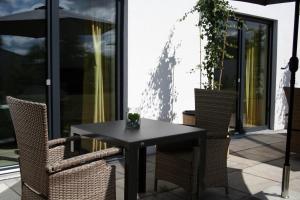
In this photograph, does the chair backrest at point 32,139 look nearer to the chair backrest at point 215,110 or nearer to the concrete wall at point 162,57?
the chair backrest at point 215,110

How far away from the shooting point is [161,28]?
5004mm

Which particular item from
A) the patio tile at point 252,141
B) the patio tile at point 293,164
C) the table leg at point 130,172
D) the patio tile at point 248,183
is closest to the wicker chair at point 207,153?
the patio tile at point 248,183

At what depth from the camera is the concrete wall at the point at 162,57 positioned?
470cm

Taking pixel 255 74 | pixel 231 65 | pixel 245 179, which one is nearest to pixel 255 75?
pixel 255 74

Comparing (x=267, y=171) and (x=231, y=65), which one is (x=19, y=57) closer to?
(x=267, y=171)

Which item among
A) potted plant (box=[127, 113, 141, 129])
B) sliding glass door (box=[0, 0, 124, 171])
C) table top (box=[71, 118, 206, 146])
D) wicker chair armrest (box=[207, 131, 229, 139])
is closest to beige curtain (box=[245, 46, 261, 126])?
sliding glass door (box=[0, 0, 124, 171])

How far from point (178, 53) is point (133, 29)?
0.92 meters

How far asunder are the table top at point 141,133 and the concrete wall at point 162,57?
1.81 meters

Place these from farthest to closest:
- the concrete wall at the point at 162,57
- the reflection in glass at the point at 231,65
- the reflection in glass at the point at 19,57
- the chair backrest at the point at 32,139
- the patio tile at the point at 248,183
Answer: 1. the reflection in glass at the point at 231,65
2. the concrete wall at the point at 162,57
3. the reflection in glass at the point at 19,57
4. the patio tile at the point at 248,183
5. the chair backrest at the point at 32,139

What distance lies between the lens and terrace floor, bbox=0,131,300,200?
3377 mm

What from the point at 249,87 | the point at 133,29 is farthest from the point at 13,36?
the point at 249,87

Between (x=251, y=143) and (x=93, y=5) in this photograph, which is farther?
(x=251, y=143)

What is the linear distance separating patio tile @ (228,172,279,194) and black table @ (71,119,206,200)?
90 cm

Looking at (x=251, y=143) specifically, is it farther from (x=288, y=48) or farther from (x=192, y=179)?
(x=192, y=179)
